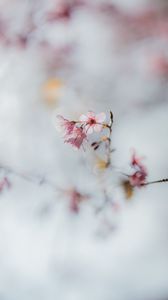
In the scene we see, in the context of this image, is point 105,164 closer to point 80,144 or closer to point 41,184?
point 80,144

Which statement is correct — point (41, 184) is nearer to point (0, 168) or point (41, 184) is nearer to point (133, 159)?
point (0, 168)

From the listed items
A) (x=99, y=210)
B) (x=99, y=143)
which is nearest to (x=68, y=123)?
(x=99, y=143)

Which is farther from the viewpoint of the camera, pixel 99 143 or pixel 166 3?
pixel 166 3

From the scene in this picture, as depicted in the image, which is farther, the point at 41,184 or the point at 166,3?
the point at 166,3

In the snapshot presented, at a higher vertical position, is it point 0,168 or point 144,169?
point 0,168

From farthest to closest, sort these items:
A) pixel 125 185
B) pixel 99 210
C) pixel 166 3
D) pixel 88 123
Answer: pixel 166 3
pixel 99 210
pixel 125 185
pixel 88 123

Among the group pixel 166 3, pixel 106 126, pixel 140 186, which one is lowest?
pixel 140 186

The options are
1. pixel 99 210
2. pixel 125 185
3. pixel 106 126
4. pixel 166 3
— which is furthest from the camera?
pixel 166 3

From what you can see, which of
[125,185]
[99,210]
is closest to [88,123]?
[125,185]

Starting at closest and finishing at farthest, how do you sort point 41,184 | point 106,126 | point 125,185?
point 106,126
point 125,185
point 41,184
